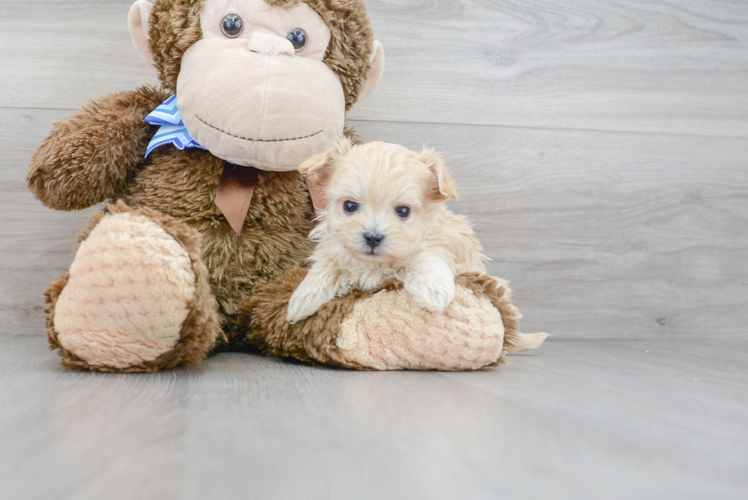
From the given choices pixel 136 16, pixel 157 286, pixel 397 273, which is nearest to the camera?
pixel 157 286

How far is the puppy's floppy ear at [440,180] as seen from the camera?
79cm

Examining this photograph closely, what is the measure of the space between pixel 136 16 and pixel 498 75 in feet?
2.35

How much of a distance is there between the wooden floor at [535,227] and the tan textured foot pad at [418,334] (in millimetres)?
35

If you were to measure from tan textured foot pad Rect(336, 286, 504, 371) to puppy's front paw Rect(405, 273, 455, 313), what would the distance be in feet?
0.05

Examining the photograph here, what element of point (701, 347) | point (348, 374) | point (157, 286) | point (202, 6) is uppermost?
point (202, 6)

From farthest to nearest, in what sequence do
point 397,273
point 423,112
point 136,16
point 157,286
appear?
point 423,112 < point 136,16 < point 397,273 < point 157,286

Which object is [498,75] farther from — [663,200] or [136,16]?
[136,16]

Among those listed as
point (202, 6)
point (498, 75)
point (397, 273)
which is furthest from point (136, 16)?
point (498, 75)

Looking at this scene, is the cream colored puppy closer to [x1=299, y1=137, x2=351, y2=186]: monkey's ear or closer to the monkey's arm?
[x1=299, y1=137, x2=351, y2=186]: monkey's ear

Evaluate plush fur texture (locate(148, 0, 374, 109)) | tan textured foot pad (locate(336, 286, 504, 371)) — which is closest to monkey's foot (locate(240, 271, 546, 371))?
tan textured foot pad (locate(336, 286, 504, 371))

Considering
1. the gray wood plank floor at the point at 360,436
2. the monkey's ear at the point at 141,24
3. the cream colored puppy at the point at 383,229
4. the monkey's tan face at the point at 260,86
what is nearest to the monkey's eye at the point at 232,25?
the monkey's tan face at the point at 260,86

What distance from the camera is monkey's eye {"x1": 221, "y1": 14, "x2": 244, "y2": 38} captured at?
0.89 m

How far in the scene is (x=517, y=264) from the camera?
1321 millimetres

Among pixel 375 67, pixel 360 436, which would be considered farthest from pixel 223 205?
Answer: pixel 360 436
